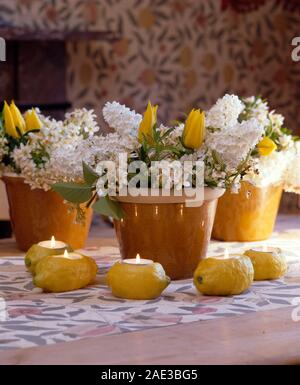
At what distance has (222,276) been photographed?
138 centimetres

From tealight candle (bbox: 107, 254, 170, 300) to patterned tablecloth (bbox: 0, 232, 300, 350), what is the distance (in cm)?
2

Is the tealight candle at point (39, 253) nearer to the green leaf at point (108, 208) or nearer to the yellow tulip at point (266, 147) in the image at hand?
the green leaf at point (108, 208)

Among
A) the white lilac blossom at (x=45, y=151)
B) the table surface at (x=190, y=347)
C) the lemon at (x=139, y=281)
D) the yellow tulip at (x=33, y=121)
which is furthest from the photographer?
the yellow tulip at (x=33, y=121)

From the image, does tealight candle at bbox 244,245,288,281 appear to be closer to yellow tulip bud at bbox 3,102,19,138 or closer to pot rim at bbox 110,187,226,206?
pot rim at bbox 110,187,226,206

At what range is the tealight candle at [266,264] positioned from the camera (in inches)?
59.7

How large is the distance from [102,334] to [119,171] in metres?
0.36

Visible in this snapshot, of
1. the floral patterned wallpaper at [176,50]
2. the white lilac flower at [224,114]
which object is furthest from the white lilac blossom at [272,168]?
the floral patterned wallpaper at [176,50]

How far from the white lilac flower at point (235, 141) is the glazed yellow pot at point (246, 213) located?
0.36 m

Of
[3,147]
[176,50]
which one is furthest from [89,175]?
[176,50]

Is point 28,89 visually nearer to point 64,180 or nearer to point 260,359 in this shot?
point 64,180

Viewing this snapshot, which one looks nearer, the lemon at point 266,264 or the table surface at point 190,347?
the table surface at point 190,347

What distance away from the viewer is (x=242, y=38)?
183 inches

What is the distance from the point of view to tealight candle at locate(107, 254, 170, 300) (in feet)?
4.44

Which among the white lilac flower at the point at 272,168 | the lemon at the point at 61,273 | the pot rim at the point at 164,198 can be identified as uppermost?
the white lilac flower at the point at 272,168
